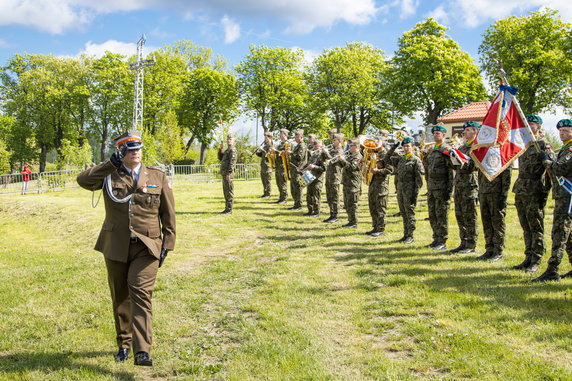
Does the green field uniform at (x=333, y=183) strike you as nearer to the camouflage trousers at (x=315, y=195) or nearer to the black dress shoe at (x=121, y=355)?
the camouflage trousers at (x=315, y=195)

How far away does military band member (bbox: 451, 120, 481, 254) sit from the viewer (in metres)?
8.72

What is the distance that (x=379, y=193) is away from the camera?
10805 millimetres

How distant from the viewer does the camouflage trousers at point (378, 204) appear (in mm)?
10727

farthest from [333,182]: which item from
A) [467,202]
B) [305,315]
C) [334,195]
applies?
[305,315]

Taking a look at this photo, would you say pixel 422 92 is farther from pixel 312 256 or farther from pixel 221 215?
pixel 312 256

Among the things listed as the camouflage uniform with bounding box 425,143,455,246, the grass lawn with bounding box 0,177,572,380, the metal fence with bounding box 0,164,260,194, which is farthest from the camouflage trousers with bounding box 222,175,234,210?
the metal fence with bounding box 0,164,260,194

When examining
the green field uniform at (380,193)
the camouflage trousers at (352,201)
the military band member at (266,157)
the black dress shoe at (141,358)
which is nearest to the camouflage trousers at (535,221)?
the green field uniform at (380,193)

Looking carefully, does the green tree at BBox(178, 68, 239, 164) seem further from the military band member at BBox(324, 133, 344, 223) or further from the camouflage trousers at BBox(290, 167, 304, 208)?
the military band member at BBox(324, 133, 344, 223)

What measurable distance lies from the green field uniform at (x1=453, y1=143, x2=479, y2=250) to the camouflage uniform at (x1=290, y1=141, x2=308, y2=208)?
7.00 m

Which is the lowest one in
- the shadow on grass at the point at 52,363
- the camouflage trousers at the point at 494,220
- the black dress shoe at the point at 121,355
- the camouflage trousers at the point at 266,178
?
the shadow on grass at the point at 52,363

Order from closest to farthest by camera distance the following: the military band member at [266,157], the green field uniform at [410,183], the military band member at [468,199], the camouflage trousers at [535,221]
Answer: the camouflage trousers at [535,221]
the military band member at [468,199]
the green field uniform at [410,183]
the military band member at [266,157]

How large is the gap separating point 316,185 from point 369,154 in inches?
97.2

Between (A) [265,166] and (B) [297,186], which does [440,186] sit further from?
(A) [265,166]

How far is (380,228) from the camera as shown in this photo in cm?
1090
